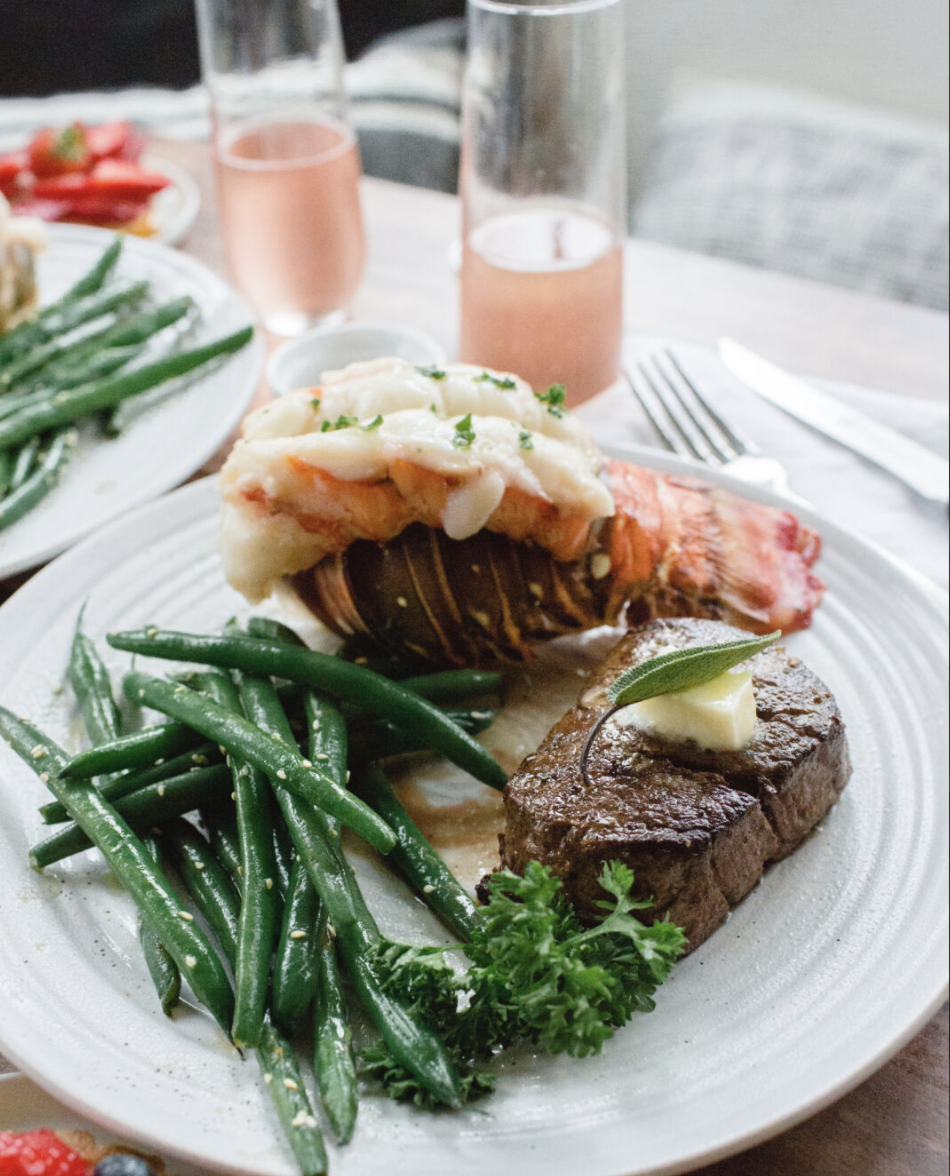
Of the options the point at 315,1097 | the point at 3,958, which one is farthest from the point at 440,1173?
the point at 3,958

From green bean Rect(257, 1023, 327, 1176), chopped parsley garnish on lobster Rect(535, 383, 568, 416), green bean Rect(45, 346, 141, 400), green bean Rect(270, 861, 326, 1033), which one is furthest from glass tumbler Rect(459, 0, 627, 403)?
green bean Rect(257, 1023, 327, 1176)

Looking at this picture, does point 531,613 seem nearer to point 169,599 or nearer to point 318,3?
point 169,599

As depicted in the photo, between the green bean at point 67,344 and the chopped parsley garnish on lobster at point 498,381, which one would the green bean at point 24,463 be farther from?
the chopped parsley garnish on lobster at point 498,381

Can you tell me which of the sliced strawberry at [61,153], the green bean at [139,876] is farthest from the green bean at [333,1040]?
the sliced strawberry at [61,153]

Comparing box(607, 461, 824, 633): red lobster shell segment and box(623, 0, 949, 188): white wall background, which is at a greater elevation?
box(623, 0, 949, 188): white wall background

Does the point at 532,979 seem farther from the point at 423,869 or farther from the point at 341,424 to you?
the point at 341,424

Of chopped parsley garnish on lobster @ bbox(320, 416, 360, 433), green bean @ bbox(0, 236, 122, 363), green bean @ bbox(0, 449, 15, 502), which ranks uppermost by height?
chopped parsley garnish on lobster @ bbox(320, 416, 360, 433)

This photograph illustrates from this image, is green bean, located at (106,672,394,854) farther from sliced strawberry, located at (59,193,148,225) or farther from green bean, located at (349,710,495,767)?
sliced strawberry, located at (59,193,148,225)
